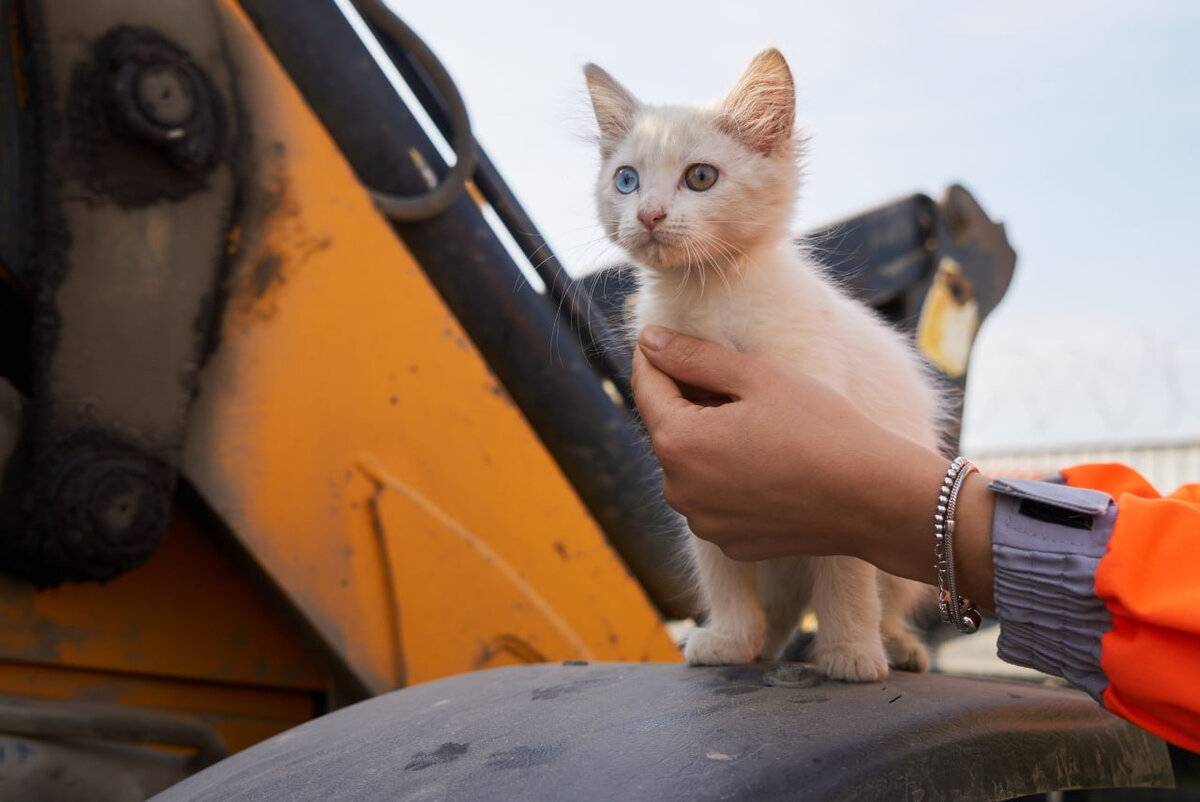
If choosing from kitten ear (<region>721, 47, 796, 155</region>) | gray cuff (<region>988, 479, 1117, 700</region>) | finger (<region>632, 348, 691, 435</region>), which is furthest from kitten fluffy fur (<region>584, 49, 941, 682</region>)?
gray cuff (<region>988, 479, 1117, 700</region>)

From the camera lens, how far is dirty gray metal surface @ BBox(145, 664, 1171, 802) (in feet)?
3.18

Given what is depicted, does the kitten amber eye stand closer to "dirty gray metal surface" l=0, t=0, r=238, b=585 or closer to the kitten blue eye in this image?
the kitten blue eye

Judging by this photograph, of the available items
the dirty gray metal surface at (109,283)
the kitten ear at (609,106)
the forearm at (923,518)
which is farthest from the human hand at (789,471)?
the dirty gray metal surface at (109,283)

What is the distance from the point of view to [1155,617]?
37.9 inches

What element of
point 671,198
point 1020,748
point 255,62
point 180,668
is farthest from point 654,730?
point 255,62

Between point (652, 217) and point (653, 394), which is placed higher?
point (652, 217)

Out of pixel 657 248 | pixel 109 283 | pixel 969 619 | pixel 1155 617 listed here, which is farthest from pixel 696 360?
pixel 109 283

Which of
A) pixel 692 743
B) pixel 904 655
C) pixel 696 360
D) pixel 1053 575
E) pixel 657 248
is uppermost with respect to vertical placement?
pixel 657 248

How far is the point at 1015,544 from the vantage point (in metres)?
1.07

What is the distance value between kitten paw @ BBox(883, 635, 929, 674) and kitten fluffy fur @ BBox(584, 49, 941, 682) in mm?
148

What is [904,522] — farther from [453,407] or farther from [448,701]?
[453,407]

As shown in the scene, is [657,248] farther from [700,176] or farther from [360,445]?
[360,445]

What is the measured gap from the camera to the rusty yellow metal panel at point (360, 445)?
1.56 meters

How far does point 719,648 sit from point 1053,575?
59 cm
